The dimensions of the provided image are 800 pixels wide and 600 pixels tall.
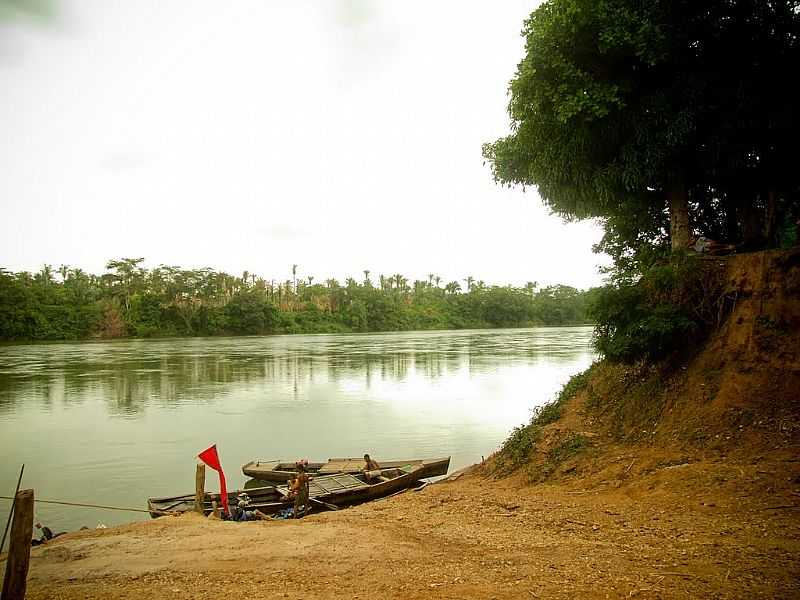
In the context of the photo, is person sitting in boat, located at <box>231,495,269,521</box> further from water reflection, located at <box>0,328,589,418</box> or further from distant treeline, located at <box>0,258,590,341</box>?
distant treeline, located at <box>0,258,590,341</box>

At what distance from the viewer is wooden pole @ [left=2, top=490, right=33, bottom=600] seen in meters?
5.41

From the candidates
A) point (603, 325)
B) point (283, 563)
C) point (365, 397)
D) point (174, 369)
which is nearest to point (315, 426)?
point (365, 397)

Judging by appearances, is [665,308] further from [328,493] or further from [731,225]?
[328,493]

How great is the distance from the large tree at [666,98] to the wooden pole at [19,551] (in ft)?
34.2

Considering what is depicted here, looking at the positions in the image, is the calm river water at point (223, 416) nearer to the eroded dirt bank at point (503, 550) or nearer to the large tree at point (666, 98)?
the eroded dirt bank at point (503, 550)

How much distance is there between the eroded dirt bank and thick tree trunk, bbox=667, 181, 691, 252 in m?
4.97

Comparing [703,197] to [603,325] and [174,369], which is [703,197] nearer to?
[603,325]

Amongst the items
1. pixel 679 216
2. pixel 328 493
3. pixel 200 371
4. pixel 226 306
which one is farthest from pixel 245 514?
pixel 226 306

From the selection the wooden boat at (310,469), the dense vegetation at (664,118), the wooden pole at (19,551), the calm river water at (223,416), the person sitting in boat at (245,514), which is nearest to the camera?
the wooden pole at (19,551)

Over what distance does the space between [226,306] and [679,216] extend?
274ft

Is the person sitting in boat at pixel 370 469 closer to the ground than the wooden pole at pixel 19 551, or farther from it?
closer to the ground

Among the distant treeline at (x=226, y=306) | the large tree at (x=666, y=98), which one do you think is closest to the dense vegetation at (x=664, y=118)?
the large tree at (x=666, y=98)

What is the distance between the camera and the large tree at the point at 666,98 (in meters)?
10.1

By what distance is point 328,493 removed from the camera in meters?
11.1
